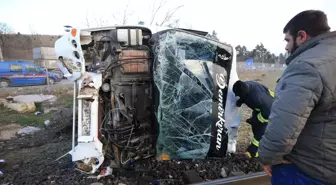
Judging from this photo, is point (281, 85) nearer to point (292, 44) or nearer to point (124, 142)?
point (292, 44)

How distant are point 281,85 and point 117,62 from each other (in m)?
1.97

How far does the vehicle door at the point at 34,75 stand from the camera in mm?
15876

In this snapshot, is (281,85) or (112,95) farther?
(112,95)

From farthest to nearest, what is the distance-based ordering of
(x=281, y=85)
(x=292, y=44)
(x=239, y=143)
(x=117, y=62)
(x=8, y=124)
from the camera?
(x=8, y=124)
(x=239, y=143)
(x=117, y=62)
(x=292, y=44)
(x=281, y=85)

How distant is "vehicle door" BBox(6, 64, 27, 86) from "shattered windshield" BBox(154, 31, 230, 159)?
16.0 m

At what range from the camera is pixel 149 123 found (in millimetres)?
3156

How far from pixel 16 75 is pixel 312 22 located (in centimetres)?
1774

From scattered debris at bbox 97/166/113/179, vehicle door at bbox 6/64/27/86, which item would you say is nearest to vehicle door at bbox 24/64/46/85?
vehicle door at bbox 6/64/27/86

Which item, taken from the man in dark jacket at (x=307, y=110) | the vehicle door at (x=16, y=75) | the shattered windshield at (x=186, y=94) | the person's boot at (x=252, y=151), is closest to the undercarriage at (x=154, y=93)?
the shattered windshield at (x=186, y=94)

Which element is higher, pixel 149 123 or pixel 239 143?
pixel 149 123

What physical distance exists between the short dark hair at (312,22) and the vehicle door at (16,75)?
17.6 meters

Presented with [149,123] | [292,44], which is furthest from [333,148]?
[149,123]

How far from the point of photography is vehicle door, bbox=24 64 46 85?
15876 mm

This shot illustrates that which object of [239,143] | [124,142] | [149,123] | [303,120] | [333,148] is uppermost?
[303,120]
